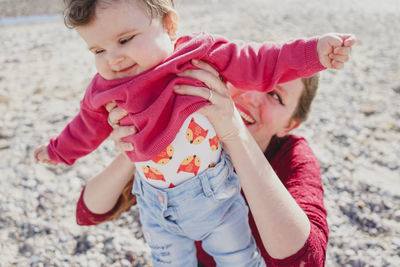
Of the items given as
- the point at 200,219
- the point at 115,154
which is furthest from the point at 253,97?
the point at 115,154

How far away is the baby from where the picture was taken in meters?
1.73

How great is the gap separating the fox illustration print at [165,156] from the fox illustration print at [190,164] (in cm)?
8

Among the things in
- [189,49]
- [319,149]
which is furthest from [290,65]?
[319,149]

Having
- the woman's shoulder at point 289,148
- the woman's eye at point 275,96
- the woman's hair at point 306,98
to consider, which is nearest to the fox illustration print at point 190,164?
the woman's shoulder at point 289,148

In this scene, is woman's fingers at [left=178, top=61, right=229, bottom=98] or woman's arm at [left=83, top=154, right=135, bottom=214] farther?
woman's arm at [left=83, top=154, right=135, bottom=214]

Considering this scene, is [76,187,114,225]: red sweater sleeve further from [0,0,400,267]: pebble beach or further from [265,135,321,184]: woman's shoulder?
[265,135,321,184]: woman's shoulder

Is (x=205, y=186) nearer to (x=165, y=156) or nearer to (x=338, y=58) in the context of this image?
(x=165, y=156)

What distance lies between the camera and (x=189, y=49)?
1.86 m

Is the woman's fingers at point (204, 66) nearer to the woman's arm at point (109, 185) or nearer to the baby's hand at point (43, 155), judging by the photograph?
the woman's arm at point (109, 185)

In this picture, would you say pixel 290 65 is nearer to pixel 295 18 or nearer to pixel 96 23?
pixel 96 23

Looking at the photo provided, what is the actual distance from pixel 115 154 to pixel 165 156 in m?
3.68

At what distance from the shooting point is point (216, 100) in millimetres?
1933

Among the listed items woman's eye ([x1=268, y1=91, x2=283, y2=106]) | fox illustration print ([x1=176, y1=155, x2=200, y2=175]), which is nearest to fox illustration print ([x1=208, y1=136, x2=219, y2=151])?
fox illustration print ([x1=176, y1=155, x2=200, y2=175])

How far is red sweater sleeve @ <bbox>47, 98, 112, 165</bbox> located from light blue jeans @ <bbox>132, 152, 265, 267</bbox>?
376 mm
